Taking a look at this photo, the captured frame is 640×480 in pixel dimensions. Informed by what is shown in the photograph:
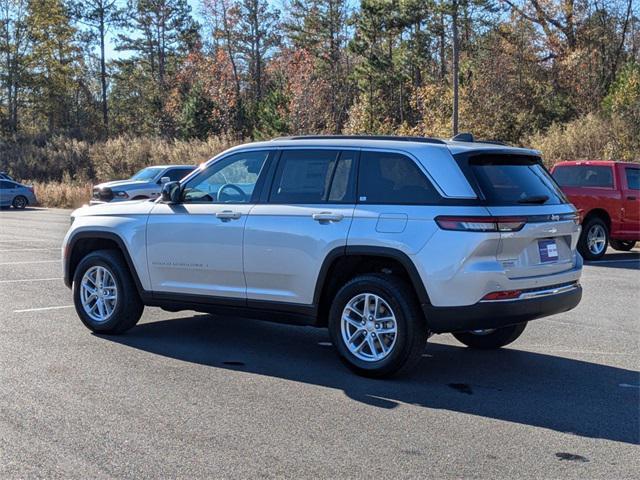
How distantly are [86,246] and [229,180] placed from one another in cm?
198

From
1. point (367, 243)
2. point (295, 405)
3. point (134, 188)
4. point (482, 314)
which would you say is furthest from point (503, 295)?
point (134, 188)

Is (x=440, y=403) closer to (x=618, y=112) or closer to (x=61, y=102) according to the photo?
(x=618, y=112)

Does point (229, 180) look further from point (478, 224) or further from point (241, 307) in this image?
point (478, 224)

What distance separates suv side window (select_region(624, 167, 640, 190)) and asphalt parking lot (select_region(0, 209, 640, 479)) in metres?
7.96

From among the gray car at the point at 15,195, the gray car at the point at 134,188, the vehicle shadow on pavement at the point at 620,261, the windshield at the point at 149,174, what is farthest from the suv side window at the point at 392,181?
the gray car at the point at 15,195

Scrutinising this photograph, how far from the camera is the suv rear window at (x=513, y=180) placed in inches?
256

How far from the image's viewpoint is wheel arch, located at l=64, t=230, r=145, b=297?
8188 mm

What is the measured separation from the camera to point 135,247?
8.03 m

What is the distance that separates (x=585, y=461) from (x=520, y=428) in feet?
2.13

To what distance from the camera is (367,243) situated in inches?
260

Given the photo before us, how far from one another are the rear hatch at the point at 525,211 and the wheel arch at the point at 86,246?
3.55m

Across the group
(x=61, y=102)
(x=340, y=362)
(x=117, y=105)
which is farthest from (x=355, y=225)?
(x=117, y=105)

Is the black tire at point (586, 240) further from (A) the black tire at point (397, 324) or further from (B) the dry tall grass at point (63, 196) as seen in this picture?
(B) the dry tall grass at point (63, 196)

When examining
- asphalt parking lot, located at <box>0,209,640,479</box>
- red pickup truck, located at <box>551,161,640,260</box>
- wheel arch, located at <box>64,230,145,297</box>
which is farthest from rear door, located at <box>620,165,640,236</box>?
wheel arch, located at <box>64,230,145,297</box>
